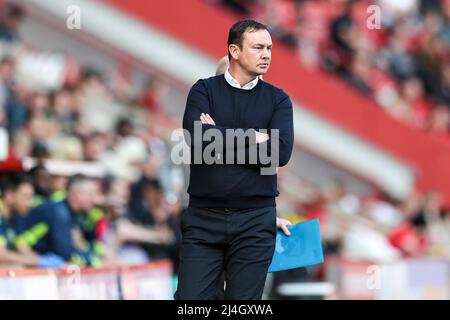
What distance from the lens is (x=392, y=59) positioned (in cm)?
1942

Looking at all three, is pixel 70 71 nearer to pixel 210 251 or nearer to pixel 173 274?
pixel 173 274

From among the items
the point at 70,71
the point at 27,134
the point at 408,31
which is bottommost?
the point at 27,134

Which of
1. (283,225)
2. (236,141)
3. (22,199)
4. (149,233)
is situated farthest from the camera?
(149,233)

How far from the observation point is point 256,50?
241 inches

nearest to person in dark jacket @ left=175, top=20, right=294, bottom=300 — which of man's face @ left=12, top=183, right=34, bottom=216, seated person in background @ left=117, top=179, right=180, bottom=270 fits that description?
man's face @ left=12, top=183, right=34, bottom=216

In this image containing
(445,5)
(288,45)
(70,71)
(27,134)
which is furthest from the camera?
(445,5)

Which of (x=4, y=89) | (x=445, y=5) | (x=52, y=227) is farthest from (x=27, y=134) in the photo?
(x=445, y=5)

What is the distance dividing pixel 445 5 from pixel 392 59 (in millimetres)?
3303

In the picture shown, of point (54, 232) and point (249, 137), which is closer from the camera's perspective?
point (249, 137)

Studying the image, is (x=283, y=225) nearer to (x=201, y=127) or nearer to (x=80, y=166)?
(x=201, y=127)

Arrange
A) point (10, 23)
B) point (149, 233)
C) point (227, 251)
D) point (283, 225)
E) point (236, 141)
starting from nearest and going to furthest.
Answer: point (236, 141) < point (227, 251) < point (283, 225) < point (149, 233) < point (10, 23)

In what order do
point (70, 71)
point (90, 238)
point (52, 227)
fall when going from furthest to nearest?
1. point (70, 71)
2. point (90, 238)
3. point (52, 227)

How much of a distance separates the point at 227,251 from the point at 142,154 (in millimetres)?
7144

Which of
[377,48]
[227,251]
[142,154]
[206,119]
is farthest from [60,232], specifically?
[377,48]
